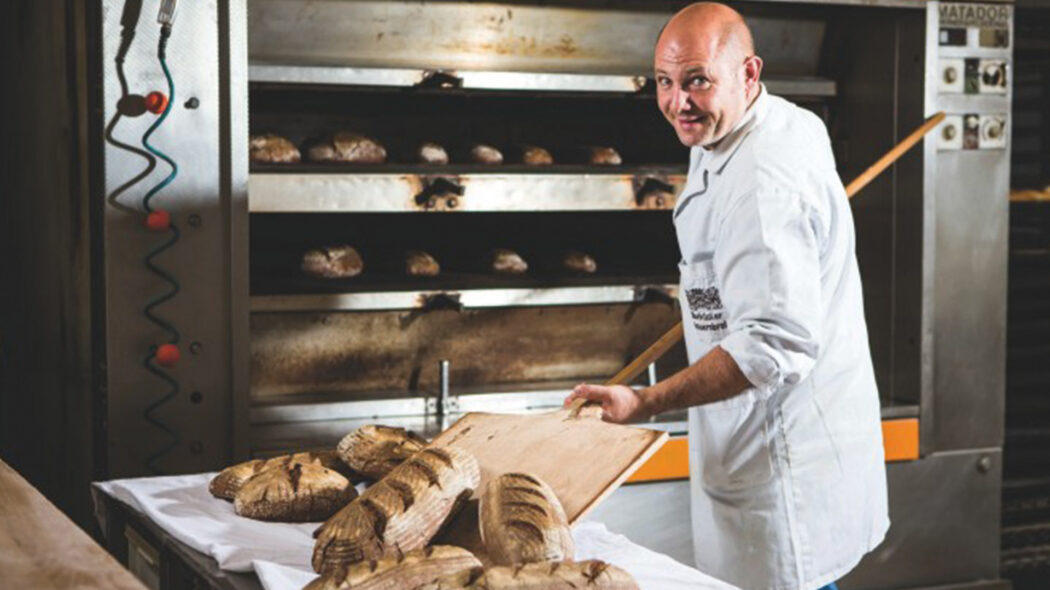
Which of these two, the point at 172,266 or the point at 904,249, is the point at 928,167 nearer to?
the point at 904,249

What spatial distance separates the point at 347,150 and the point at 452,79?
0.35 meters

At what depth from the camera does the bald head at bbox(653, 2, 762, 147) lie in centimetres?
244

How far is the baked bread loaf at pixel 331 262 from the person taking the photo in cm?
360

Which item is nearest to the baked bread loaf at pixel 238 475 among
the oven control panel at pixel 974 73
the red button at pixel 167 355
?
the red button at pixel 167 355

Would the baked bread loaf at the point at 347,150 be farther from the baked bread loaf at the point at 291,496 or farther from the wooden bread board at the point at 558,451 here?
the baked bread loaf at the point at 291,496

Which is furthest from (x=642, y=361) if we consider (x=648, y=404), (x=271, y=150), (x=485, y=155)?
(x=271, y=150)

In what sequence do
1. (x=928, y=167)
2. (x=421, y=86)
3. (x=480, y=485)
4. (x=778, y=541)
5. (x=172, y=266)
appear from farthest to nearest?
(x=928, y=167) < (x=421, y=86) < (x=172, y=266) < (x=778, y=541) < (x=480, y=485)

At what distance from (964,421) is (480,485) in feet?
7.70

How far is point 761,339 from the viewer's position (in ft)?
7.58

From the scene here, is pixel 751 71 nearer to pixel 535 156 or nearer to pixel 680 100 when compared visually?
pixel 680 100

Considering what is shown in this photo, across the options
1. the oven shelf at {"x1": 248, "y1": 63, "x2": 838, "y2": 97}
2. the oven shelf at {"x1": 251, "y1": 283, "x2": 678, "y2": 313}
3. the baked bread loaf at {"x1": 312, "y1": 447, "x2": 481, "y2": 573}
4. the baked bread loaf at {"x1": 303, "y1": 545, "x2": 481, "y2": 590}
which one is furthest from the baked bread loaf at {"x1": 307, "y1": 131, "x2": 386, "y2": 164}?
the baked bread loaf at {"x1": 303, "y1": 545, "x2": 481, "y2": 590}

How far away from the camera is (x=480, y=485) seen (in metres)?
2.19

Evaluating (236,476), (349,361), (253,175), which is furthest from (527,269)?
(236,476)

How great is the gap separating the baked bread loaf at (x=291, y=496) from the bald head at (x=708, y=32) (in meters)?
0.99
